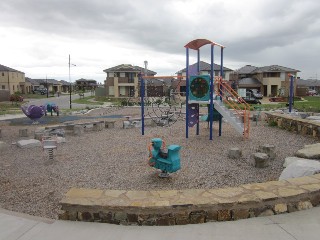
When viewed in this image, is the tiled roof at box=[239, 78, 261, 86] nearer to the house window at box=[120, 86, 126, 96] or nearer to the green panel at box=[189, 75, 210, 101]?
the house window at box=[120, 86, 126, 96]

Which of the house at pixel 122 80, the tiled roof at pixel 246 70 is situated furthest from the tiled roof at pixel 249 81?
the house at pixel 122 80

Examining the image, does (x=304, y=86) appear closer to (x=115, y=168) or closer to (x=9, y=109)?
(x=9, y=109)

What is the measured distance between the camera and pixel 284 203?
12.6ft

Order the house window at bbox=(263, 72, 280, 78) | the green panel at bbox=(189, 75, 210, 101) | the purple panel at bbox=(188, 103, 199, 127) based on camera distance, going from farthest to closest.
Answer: the house window at bbox=(263, 72, 280, 78), the purple panel at bbox=(188, 103, 199, 127), the green panel at bbox=(189, 75, 210, 101)

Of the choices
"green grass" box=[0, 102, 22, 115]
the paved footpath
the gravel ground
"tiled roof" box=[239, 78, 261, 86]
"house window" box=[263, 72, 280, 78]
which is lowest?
the gravel ground

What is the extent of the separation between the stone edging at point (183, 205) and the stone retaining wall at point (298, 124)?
7.66 m

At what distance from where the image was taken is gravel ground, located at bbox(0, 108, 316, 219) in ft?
19.2

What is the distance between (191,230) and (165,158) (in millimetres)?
3089

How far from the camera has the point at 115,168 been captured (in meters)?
7.39

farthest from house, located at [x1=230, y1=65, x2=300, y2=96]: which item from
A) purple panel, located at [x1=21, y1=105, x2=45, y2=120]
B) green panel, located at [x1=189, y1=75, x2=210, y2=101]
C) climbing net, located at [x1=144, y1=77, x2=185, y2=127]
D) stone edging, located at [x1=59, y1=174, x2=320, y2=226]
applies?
stone edging, located at [x1=59, y1=174, x2=320, y2=226]

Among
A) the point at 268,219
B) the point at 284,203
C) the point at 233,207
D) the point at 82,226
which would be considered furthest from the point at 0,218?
the point at 284,203

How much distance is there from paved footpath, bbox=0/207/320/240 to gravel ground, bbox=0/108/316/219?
1.16m

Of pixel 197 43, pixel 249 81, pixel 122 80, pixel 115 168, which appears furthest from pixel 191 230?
pixel 249 81

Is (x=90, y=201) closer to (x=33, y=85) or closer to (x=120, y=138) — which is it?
(x=120, y=138)
